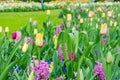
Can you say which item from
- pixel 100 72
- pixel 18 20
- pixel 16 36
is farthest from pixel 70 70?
pixel 18 20

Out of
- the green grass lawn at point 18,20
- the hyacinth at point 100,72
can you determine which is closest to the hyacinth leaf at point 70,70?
the hyacinth at point 100,72

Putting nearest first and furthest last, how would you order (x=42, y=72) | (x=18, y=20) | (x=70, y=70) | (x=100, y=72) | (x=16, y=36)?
(x=42, y=72) → (x=100, y=72) → (x=70, y=70) → (x=16, y=36) → (x=18, y=20)

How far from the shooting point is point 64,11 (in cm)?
1354

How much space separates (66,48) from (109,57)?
77 cm

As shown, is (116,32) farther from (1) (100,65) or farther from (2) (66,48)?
(1) (100,65)

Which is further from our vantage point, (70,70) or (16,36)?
(16,36)

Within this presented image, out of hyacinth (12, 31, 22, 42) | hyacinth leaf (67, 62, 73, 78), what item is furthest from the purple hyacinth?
hyacinth (12, 31, 22, 42)

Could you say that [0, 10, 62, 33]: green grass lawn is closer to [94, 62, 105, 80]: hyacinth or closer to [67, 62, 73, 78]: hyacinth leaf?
[67, 62, 73, 78]: hyacinth leaf

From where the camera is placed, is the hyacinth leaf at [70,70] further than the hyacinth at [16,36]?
No

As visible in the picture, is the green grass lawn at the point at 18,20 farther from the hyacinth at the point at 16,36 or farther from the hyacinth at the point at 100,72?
the hyacinth at the point at 100,72

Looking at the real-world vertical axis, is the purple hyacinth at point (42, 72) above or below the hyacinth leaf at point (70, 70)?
above

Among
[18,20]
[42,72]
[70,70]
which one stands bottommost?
[18,20]

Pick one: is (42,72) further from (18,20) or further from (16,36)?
(18,20)

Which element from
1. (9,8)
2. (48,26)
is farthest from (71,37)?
(9,8)
